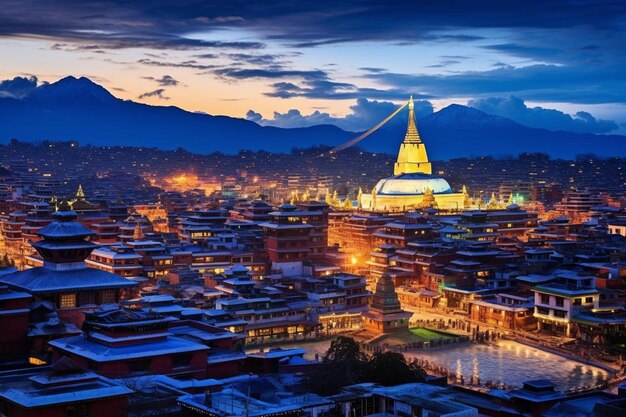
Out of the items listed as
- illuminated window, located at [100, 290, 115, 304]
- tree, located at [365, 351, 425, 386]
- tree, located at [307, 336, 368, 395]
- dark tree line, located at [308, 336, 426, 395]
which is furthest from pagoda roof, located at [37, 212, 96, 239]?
tree, located at [365, 351, 425, 386]

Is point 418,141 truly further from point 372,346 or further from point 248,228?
point 372,346

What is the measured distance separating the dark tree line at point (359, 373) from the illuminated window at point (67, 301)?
822 centimetres

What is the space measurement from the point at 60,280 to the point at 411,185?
53.8m

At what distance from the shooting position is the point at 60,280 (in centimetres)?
2956

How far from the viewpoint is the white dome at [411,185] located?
264 feet

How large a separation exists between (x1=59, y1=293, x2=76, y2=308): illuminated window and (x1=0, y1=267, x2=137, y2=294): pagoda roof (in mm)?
231

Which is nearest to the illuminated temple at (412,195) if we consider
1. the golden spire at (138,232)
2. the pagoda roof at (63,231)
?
the golden spire at (138,232)

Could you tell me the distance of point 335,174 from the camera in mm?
147625

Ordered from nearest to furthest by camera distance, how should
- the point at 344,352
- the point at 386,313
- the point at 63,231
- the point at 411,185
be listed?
1. the point at 344,352
2. the point at 63,231
3. the point at 386,313
4. the point at 411,185

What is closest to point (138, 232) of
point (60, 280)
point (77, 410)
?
point (60, 280)

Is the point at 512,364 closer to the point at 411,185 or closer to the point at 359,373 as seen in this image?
the point at 359,373

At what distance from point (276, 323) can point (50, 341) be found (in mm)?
13549

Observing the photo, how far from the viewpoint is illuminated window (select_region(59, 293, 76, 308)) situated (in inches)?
1149

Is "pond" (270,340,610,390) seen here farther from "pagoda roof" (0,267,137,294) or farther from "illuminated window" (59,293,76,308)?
"illuminated window" (59,293,76,308)
